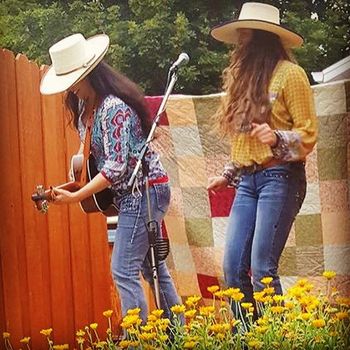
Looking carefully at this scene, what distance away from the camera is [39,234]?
230cm

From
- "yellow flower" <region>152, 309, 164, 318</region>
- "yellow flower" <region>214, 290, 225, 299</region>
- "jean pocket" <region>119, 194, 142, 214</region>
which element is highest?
"jean pocket" <region>119, 194, 142, 214</region>

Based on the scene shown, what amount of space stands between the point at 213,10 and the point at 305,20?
0.26 meters

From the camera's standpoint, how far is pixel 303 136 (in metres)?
2.26

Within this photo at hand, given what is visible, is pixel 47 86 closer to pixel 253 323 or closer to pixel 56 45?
pixel 56 45

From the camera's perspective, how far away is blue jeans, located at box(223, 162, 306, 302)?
7.51 feet

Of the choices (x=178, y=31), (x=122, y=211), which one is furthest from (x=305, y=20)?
(x=122, y=211)

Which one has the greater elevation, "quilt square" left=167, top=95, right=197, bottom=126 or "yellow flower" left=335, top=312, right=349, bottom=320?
"quilt square" left=167, top=95, right=197, bottom=126

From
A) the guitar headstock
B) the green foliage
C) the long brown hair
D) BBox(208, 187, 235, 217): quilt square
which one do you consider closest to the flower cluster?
BBox(208, 187, 235, 217): quilt square

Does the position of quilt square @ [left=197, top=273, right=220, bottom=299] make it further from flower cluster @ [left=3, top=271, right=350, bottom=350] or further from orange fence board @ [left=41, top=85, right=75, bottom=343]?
orange fence board @ [left=41, top=85, right=75, bottom=343]

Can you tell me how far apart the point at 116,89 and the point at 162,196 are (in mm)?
315

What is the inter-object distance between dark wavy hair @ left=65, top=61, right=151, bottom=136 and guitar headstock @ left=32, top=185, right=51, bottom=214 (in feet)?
0.76

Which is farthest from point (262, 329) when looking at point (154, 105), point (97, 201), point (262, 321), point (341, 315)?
point (154, 105)

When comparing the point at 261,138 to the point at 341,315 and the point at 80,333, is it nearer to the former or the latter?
the point at 341,315

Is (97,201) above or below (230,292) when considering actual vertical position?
above
